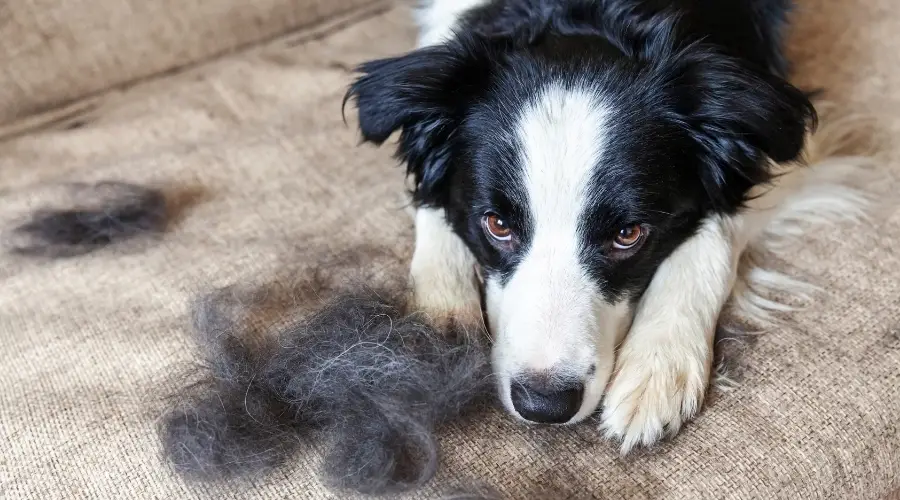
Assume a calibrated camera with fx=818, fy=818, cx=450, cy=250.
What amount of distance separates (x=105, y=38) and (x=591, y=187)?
156cm

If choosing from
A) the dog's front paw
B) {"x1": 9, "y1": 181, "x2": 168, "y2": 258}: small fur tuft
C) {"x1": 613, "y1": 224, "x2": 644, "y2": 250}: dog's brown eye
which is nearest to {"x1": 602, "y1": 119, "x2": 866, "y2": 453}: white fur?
the dog's front paw

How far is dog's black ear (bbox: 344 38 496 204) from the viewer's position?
1568mm

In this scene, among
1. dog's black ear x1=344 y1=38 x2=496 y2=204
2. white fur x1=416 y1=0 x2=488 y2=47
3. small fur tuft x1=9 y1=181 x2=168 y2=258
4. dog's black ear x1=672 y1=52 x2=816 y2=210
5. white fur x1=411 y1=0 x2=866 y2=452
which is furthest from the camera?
white fur x1=416 y1=0 x2=488 y2=47

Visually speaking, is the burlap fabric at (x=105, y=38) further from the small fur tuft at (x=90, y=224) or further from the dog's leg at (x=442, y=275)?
the dog's leg at (x=442, y=275)

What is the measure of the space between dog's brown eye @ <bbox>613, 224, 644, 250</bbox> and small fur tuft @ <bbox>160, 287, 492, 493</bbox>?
321 mm

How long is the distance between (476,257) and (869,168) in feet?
3.12

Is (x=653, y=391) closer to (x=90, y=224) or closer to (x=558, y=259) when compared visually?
(x=558, y=259)

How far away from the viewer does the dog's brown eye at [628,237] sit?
4.86ft

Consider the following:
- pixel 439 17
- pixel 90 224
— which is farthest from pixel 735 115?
pixel 90 224

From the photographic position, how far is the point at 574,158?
1.43 meters

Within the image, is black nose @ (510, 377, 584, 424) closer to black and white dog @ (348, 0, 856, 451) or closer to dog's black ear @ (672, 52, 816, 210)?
black and white dog @ (348, 0, 856, 451)

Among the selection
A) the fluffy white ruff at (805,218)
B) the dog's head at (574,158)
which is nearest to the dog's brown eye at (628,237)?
the dog's head at (574,158)

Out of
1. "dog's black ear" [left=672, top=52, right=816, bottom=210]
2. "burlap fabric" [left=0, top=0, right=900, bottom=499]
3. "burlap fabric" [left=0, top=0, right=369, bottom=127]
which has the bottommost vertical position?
"burlap fabric" [left=0, top=0, right=900, bottom=499]

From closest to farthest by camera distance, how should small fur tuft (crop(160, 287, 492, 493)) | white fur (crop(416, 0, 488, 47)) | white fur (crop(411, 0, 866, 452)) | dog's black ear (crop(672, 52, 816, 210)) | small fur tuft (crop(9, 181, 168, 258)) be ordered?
1. small fur tuft (crop(160, 287, 492, 493))
2. white fur (crop(411, 0, 866, 452))
3. dog's black ear (crop(672, 52, 816, 210))
4. small fur tuft (crop(9, 181, 168, 258))
5. white fur (crop(416, 0, 488, 47))
